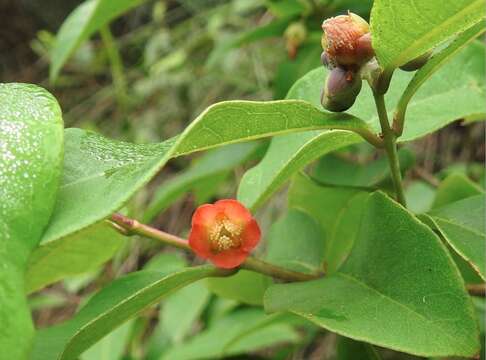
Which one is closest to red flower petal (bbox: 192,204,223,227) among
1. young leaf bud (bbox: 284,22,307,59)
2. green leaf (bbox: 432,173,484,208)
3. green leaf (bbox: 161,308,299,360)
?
green leaf (bbox: 432,173,484,208)

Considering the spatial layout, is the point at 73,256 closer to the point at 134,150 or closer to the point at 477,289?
the point at 134,150

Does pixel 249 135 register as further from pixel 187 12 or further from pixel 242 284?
pixel 187 12

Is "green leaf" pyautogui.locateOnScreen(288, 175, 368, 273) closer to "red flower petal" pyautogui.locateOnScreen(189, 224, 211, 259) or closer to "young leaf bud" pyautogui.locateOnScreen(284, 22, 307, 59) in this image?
"red flower petal" pyautogui.locateOnScreen(189, 224, 211, 259)

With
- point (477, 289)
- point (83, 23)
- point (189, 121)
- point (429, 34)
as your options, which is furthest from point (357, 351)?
point (189, 121)

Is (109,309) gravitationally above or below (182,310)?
above

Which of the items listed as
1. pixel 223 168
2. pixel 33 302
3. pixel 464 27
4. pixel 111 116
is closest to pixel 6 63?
pixel 111 116

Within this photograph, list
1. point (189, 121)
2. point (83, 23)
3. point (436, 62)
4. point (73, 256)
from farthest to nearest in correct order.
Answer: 1. point (189, 121)
2. point (83, 23)
3. point (73, 256)
4. point (436, 62)
